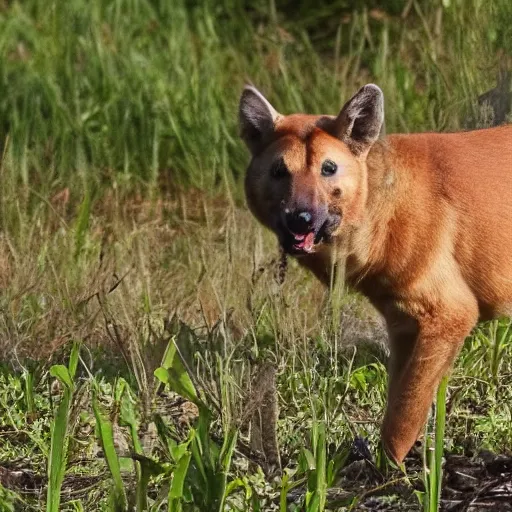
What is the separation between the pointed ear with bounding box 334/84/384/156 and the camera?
535cm

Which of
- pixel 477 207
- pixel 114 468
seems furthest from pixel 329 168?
pixel 114 468

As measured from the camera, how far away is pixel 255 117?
5.64 meters

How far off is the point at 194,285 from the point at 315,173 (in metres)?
1.53

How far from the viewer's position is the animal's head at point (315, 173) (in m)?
5.17

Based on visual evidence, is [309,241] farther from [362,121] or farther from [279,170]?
[362,121]

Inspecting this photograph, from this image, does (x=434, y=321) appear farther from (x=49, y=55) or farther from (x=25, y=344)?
(x=49, y=55)

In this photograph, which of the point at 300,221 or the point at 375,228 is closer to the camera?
the point at 300,221

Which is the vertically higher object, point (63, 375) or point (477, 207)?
point (477, 207)

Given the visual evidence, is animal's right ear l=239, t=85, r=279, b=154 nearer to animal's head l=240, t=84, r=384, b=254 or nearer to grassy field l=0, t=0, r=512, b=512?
animal's head l=240, t=84, r=384, b=254

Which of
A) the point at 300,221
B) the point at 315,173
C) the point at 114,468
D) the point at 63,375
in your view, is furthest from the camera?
the point at 315,173

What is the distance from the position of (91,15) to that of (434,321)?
17.5 ft

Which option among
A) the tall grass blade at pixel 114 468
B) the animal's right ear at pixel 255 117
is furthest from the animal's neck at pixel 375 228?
the tall grass blade at pixel 114 468

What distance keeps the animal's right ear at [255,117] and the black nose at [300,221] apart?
0.60 m

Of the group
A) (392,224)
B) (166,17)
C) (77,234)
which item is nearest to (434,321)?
(392,224)
